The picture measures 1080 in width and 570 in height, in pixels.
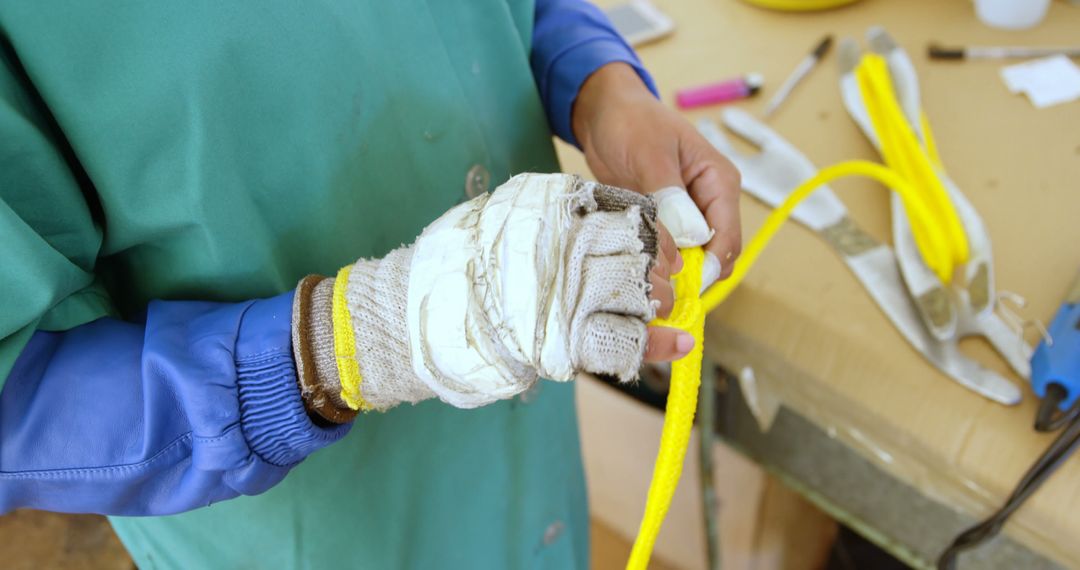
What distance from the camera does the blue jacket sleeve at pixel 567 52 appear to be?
2.02ft

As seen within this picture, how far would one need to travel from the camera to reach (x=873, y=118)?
2.60 ft

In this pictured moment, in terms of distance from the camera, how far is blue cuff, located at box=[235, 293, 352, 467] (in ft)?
1.30

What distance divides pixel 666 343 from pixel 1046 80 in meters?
0.72

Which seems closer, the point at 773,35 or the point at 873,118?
the point at 873,118

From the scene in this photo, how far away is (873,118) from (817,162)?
0.08 metres

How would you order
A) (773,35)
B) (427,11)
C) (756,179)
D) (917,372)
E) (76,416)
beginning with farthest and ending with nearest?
(773,35) → (756,179) → (917,372) → (427,11) → (76,416)

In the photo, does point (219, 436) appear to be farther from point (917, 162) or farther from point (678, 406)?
point (917, 162)

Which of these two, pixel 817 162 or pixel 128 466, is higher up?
pixel 128 466

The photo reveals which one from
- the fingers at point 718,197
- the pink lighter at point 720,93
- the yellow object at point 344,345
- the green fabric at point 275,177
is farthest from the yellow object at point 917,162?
the yellow object at point 344,345

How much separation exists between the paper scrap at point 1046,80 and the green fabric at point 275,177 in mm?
564

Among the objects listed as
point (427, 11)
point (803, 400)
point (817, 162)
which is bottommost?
point (803, 400)

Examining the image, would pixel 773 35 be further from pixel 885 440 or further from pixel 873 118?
pixel 885 440

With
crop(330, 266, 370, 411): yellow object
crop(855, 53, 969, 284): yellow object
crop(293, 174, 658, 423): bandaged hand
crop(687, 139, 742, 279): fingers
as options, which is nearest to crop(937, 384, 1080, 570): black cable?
crop(855, 53, 969, 284): yellow object

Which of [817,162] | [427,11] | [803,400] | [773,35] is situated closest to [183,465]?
[427,11]
